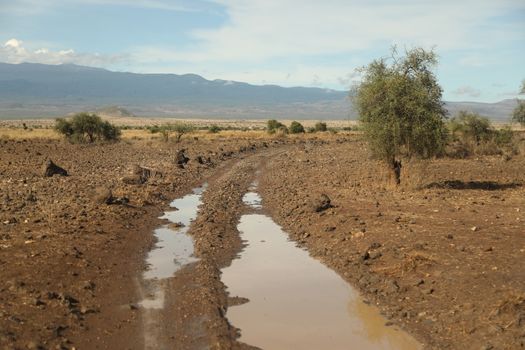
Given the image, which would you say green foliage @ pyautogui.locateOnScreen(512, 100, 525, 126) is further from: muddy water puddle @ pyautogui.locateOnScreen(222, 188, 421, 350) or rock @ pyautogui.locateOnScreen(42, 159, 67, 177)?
muddy water puddle @ pyautogui.locateOnScreen(222, 188, 421, 350)

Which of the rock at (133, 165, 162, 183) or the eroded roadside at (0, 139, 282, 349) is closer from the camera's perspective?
the eroded roadside at (0, 139, 282, 349)

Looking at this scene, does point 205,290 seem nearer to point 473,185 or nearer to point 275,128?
point 473,185

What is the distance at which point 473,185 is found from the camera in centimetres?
2312

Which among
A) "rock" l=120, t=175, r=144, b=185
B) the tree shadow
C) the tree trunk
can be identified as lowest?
"rock" l=120, t=175, r=144, b=185

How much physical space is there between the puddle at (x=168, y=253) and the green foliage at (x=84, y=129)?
3662 cm

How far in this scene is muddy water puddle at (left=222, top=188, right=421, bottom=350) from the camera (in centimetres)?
921

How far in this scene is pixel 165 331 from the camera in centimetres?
912

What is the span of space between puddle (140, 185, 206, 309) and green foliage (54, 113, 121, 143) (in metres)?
36.6

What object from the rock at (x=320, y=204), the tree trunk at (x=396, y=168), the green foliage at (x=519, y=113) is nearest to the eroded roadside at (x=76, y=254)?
the rock at (x=320, y=204)

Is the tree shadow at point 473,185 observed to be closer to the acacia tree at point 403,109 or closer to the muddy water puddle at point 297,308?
the acacia tree at point 403,109

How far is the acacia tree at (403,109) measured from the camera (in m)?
21.0

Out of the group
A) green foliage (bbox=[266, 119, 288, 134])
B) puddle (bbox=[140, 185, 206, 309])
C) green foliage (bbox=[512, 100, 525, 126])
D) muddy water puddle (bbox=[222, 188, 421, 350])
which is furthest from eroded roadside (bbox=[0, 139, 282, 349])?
green foliage (bbox=[266, 119, 288, 134])

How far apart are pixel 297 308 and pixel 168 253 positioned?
185 inches

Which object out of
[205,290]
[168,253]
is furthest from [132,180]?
[205,290]
